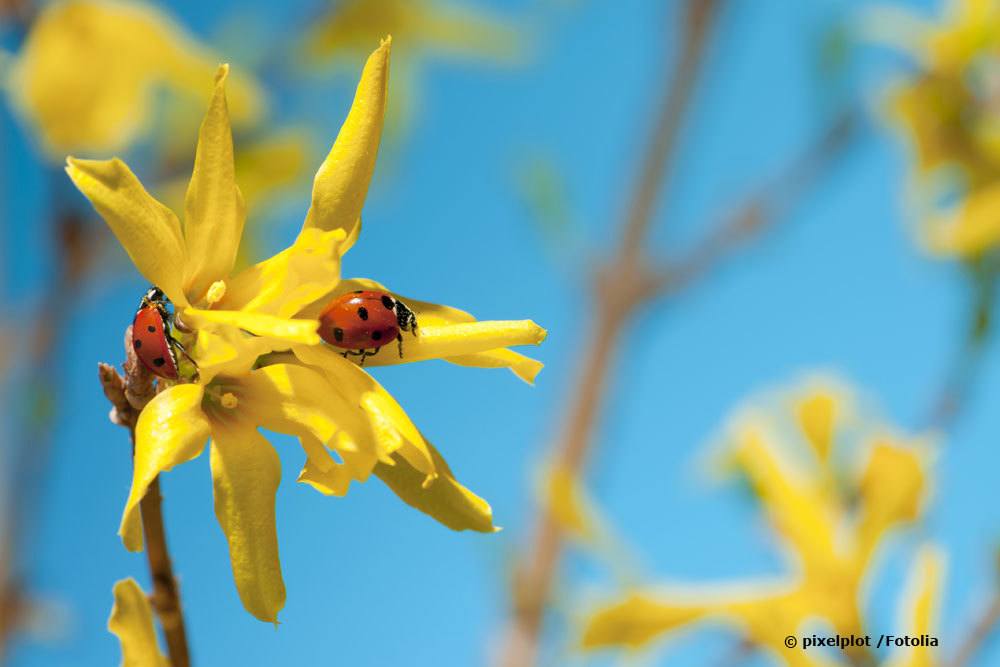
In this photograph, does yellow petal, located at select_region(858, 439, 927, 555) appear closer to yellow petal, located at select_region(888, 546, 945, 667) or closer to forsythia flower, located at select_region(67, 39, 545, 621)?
yellow petal, located at select_region(888, 546, 945, 667)

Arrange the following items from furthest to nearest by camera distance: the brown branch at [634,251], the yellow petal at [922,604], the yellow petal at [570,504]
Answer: the brown branch at [634,251]
the yellow petal at [570,504]
the yellow petal at [922,604]

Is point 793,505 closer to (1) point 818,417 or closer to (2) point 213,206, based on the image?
(1) point 818,417

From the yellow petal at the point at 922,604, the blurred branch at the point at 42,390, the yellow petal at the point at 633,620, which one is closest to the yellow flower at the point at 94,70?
the blurred branch at the point at 42,390

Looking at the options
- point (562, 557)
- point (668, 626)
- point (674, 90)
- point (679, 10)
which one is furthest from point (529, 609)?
point (679, 10)

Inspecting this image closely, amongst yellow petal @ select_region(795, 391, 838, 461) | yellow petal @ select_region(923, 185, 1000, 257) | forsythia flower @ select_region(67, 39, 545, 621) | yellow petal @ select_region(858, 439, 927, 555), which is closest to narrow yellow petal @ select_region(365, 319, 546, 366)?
forsythia flower @ select_region(67, 39, 545, 621)

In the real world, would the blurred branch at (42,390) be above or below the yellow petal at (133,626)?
above

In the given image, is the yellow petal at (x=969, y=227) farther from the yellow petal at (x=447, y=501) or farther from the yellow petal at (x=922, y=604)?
the yellow petal at (x=447, y=501)
